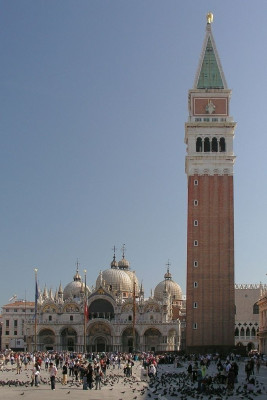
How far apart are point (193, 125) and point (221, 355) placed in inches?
1110

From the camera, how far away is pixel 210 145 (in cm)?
8444

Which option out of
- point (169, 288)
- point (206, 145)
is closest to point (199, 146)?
point (206, 145)

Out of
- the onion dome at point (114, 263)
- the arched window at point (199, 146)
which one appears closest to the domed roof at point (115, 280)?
the onion dome at point (114, 263)

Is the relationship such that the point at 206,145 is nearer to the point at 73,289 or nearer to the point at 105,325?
the point at 105,325

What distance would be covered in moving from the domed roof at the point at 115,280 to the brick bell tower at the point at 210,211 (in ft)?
123

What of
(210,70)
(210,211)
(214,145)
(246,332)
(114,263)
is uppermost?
(210,70)

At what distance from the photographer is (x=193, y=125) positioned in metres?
84.8

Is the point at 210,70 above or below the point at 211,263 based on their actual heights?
above

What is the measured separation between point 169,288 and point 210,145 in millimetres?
46184

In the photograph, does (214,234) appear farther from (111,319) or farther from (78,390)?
(78,390)

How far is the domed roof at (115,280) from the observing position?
117m

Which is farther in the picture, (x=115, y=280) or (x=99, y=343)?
(x=115, y=280)

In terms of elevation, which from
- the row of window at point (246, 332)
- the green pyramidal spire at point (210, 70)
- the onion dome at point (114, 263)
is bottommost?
the row of window at point (246, 332)

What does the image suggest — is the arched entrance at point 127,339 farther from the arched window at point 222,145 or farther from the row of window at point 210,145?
the arched window at point 222,145
